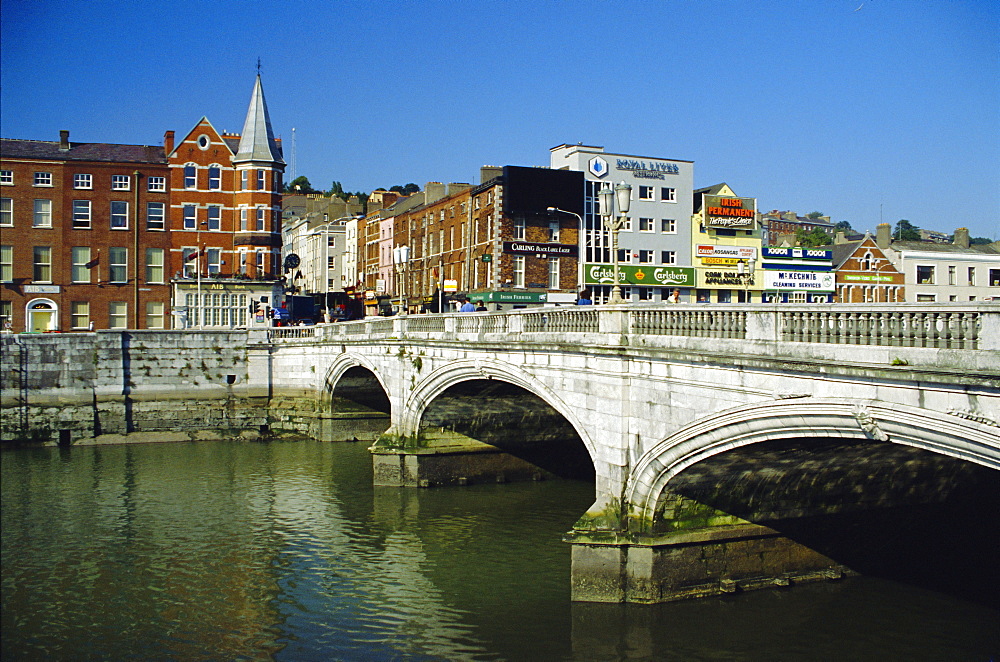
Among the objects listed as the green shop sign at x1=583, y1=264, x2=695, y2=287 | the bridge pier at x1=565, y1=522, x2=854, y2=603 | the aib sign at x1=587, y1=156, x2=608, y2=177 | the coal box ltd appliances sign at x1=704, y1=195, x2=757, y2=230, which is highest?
the aib sign at x1=587, y1=156, x2=608, y2=177

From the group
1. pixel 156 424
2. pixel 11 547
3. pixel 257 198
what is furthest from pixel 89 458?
pixel 11 547

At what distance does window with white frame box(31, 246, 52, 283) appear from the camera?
157 ft

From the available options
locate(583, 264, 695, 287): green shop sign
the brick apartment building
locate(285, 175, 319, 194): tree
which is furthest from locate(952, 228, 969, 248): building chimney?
locate(285, 175, 319, 194): tree

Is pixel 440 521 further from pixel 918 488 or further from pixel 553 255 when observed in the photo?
pixel 553 255

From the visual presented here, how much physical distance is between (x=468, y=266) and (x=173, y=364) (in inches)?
867

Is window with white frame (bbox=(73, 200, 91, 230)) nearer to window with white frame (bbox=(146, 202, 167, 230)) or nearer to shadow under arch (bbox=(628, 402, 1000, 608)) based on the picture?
window with white frame (bbox=(146, 202, 167, 230))

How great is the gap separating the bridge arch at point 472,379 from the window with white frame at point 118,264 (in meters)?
27.9

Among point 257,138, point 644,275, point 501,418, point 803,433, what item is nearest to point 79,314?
point 257,138

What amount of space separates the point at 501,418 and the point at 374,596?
37.6ft

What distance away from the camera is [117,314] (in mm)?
50344

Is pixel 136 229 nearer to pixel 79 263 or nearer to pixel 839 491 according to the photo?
pixel 79 263

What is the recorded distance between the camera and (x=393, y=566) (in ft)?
71.1

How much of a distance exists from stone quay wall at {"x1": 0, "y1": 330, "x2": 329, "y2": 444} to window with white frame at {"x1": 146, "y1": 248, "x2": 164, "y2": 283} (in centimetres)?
983

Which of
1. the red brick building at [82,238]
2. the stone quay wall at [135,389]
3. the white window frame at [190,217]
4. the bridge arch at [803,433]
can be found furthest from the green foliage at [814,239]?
the bridge arch at [803,433]
